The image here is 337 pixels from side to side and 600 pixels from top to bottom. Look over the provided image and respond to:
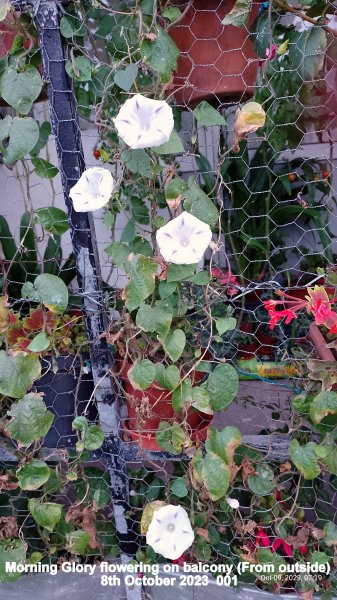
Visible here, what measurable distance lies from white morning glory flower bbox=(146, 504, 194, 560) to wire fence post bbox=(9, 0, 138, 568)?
208mm

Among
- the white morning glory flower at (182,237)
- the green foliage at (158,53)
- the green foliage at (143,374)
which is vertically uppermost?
the green foliage at (158,53)

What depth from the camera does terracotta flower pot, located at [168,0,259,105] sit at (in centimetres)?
95

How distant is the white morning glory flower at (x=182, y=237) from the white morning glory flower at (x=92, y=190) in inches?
4.4

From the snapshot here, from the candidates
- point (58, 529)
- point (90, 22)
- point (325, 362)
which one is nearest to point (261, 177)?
point (90, 22)

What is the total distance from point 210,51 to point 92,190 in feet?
1.11

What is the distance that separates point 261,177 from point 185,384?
0.90 m

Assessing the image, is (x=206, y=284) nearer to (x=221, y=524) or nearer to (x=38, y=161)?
(x=38, y=161)

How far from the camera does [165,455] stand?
44.4 inches

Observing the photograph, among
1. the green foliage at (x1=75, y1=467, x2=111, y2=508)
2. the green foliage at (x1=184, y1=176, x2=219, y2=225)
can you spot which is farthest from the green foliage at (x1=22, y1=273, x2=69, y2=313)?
the green foliage at (x1=75, y1=467, x2=111, y2=508)

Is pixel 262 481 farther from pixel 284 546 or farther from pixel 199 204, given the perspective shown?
pixel 199 204

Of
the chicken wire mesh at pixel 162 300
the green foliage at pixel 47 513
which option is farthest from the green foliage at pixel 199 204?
the green foliage at pixel 47 513

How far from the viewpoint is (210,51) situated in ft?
3.12

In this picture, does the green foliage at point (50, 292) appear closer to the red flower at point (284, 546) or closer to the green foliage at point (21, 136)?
the green foliage at point (21, 136)

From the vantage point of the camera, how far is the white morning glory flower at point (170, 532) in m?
0.96
